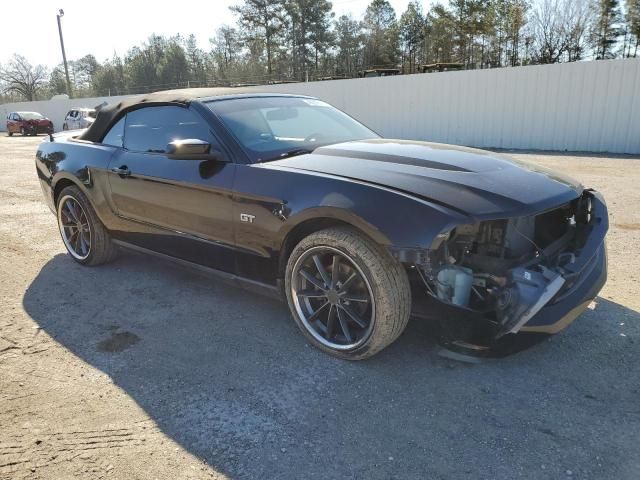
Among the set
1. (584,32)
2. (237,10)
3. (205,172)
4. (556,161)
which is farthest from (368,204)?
(237,10)

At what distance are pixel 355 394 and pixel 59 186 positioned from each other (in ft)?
12.2

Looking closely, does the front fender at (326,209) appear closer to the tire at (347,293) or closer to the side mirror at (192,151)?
the tire at (347,293)

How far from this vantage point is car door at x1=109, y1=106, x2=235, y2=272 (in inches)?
128

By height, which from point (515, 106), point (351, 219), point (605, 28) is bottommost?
→ point (351, 219)

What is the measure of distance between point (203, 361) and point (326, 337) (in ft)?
2.46

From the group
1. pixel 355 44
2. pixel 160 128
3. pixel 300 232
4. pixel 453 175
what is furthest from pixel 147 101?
pixel 355 44

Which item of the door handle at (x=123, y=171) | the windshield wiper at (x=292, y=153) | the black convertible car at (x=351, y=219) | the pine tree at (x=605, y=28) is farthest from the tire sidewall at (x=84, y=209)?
the pine tree at (x=605, y=28)

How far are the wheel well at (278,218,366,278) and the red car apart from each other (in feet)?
102

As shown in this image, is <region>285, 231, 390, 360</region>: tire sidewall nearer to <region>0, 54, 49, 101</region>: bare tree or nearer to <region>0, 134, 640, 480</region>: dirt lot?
<region>0, 134, 640, 480</region>: dirt lot

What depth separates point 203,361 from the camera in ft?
9.60

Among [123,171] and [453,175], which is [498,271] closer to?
[453,175]

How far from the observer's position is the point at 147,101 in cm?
397

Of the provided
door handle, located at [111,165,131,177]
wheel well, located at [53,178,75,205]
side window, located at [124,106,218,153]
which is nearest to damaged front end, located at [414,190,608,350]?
side window, located at [124,106,218,153]

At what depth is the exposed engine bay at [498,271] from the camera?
7.87ft
